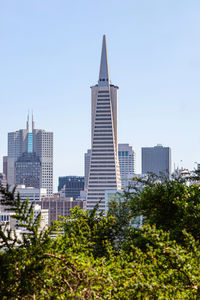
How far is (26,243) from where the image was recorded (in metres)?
9.70

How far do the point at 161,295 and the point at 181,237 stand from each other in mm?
5700

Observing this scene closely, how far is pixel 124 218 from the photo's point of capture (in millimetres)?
25125

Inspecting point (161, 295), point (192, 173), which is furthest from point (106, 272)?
point (192, 173)

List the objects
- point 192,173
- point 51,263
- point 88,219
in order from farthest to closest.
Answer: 1. point 192,173
2. point 88,219
3. point 51,263

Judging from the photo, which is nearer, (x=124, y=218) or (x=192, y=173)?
(x=192, y=173)

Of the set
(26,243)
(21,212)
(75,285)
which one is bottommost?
(75,285)

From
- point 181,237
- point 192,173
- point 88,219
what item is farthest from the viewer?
point 192,173

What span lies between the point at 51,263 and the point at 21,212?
1477 millimetres

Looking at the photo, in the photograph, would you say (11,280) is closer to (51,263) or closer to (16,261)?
(16,261)

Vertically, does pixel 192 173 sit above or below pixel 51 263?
above

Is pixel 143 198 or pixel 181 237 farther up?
pixel 143 198

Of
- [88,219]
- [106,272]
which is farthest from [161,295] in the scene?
[88,219]

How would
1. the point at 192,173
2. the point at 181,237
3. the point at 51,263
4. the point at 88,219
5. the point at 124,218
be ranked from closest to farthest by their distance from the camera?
the point at 51,263 < the point at 181,237 < the point at 88,219 < the point at 192,173 < the point at 124,218

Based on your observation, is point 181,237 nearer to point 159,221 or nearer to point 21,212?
point 159,221
